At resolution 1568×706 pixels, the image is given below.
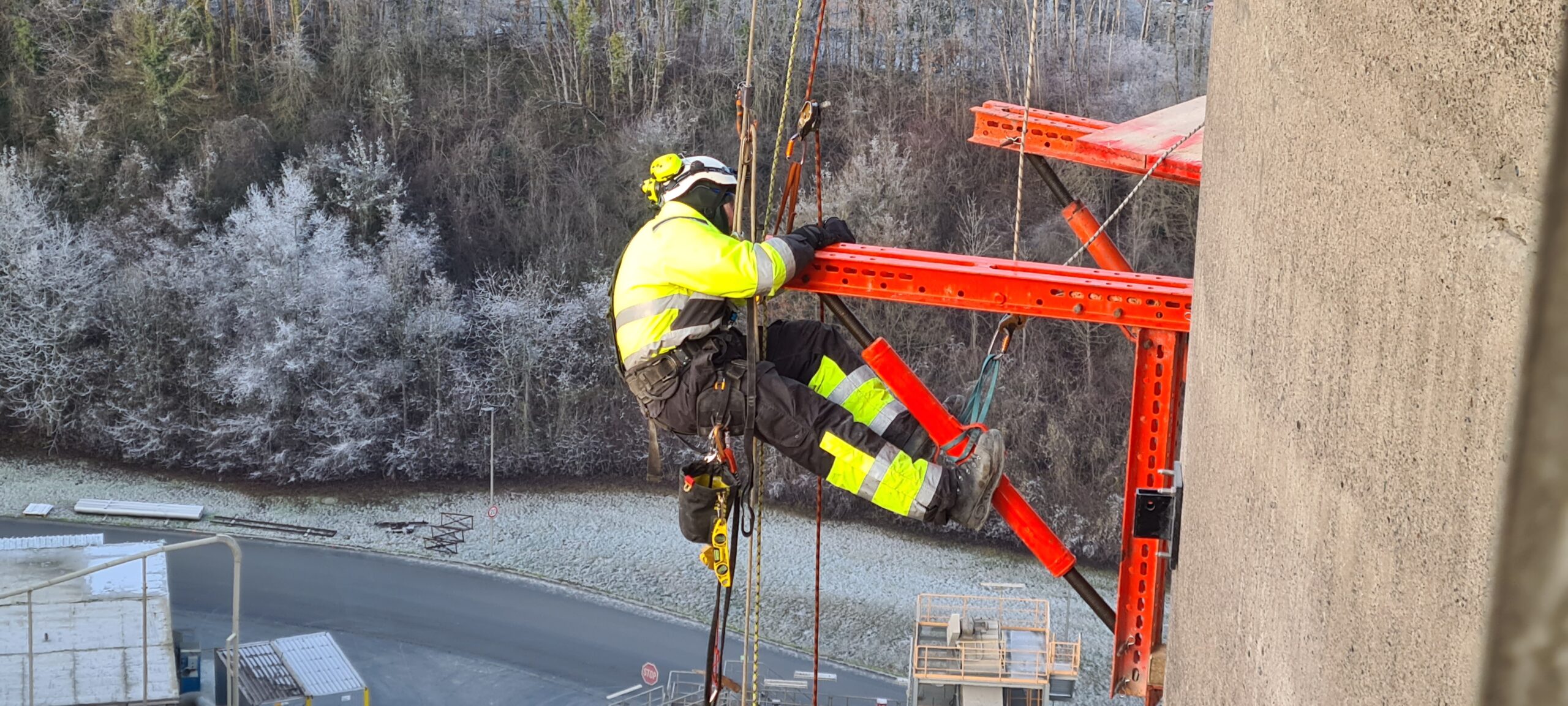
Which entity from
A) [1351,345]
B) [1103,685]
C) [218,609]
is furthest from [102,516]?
[1351,345]

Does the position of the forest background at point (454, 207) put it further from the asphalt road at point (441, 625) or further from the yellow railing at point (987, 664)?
the yellow railing at point (987, 664)

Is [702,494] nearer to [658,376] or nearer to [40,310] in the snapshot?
[658,376]

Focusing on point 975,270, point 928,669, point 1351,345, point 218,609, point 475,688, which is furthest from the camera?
point 218,609

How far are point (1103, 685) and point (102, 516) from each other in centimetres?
1655

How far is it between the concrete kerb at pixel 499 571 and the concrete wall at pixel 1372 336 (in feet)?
56.6

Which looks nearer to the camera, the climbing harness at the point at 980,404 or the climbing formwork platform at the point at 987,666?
the climbing harness at the point at 980,404

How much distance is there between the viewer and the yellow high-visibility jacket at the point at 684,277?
5645mm

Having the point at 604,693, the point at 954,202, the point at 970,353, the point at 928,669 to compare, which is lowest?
the point at 604,693

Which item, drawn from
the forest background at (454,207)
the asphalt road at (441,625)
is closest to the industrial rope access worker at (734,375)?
the asphalt road at (441,625)

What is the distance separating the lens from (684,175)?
6.16 m

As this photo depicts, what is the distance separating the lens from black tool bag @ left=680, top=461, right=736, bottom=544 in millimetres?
6281

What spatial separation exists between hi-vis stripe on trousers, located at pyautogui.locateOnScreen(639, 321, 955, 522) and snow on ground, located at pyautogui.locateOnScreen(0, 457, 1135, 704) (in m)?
13.3

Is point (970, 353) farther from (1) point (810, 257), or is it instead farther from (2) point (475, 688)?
(1) point (810, 257)

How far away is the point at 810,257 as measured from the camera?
586cm
